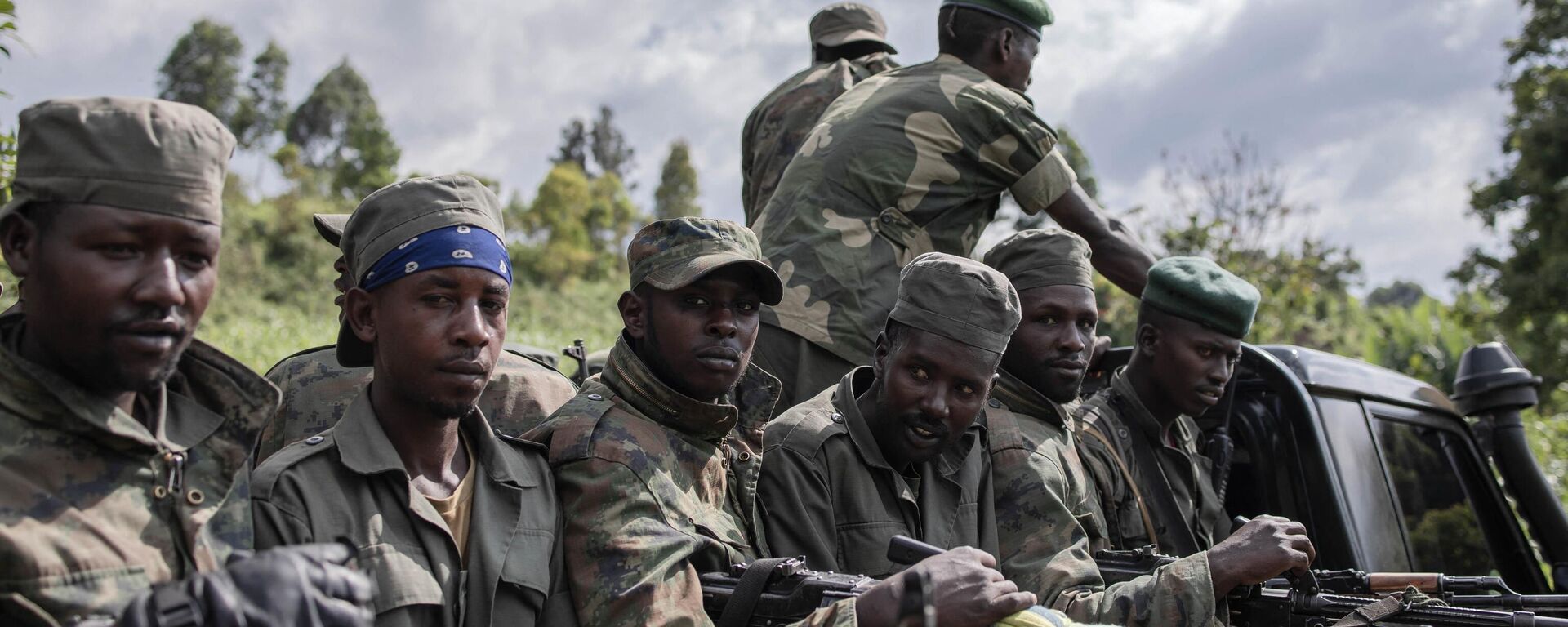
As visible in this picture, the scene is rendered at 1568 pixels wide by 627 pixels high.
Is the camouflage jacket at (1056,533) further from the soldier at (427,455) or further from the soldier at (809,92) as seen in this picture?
the soldier at (809,92)

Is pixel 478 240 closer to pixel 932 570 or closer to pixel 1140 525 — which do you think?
pixel 932 570

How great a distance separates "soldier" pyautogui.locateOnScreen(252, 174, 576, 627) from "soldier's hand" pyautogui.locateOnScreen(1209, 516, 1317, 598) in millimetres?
1708

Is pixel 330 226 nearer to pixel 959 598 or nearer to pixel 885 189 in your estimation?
pixel 885 189

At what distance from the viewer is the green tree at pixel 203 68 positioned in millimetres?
44719

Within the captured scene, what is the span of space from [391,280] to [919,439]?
1.43m

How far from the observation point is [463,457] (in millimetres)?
2613

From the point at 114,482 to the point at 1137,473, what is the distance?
3124 millimetres

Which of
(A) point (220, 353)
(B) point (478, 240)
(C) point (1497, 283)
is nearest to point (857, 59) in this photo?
(B) point (478, 240)

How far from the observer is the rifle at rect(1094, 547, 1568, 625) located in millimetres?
3229

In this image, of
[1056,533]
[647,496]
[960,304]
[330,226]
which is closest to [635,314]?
[647,496]

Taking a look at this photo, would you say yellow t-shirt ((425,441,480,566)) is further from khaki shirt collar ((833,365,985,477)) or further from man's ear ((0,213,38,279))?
khaki shirt collar ((833,365,985,477))

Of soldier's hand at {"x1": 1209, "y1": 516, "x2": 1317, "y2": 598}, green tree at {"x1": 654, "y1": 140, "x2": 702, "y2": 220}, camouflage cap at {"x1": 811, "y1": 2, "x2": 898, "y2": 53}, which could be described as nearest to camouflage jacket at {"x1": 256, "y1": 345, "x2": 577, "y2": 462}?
soldier's hand at {"x1": 1209, "y1": 516, "x2": 1317, "y2": 598}

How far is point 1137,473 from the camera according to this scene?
4.12m

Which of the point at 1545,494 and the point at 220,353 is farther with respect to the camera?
the point at 1545,494
